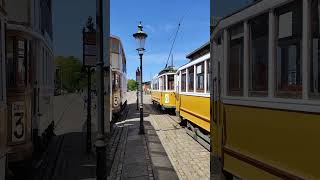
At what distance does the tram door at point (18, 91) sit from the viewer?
5840mm

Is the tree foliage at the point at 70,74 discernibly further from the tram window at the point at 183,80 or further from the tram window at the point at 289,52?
the tram window at the point at 289,52

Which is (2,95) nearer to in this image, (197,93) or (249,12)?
(249,12)

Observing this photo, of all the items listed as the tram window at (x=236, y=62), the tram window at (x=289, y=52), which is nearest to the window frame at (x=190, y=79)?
the tram window at (x=236, y=62)

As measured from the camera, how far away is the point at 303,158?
2.62 meters

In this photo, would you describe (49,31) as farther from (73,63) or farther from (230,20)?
(230,20)

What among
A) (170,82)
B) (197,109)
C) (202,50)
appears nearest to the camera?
(197,109)

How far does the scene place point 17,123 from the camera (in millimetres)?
5941

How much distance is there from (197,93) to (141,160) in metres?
2.80

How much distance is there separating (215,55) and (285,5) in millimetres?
1860

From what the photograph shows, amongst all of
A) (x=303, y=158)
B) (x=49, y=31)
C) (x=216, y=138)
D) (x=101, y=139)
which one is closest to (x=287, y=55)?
(x=303, y=158)

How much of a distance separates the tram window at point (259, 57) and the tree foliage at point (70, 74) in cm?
533

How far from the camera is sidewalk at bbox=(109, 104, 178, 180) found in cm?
759

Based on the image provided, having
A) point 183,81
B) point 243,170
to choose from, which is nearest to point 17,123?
point 243,170

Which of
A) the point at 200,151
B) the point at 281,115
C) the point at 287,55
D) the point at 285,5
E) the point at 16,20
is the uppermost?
the point at 16,20
